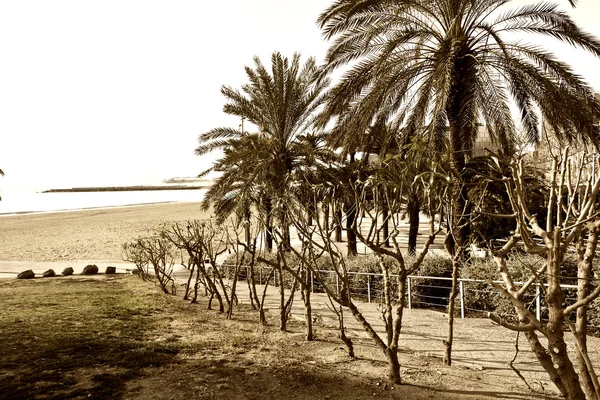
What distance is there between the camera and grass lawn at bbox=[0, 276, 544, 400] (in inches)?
207

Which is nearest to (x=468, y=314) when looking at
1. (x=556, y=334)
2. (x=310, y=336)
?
(x=310, y=336)

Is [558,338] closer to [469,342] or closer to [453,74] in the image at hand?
[469,342]

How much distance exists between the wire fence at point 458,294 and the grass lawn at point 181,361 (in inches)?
77.6

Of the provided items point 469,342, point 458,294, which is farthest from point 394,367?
point 458,294

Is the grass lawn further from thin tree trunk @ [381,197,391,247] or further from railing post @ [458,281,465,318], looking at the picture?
railing post @ [458,281,465,318]

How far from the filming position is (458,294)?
977 cm

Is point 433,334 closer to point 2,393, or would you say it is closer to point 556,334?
point 556,334

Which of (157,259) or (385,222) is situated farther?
(157,259)

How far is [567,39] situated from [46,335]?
40.3 ft

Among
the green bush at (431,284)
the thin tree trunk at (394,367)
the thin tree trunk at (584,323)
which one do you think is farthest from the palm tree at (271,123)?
the thin tree trunk at (584,323)

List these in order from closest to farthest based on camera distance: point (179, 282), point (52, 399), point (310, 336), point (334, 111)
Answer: point (52, 399)
point (310, 336)
point (334, 111)
point (179, 282)

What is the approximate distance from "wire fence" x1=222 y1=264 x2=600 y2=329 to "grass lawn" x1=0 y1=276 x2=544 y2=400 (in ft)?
6.47

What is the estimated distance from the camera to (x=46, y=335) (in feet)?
25.7

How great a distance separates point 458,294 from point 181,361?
6414 mm
